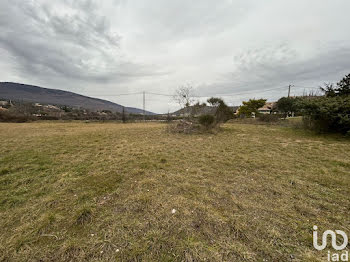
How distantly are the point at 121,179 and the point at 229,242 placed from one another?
2.36 m

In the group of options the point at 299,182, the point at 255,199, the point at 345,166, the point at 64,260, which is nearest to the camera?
the point at 64,260

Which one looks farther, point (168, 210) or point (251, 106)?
point (251, 106)

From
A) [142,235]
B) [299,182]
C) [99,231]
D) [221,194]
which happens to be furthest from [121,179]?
[299,182]

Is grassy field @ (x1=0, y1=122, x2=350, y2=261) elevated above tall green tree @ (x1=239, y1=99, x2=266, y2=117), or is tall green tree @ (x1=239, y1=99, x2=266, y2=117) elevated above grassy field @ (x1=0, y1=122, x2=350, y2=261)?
tall green tree @ (x1=239, y1=99, x2=266, y2=117)

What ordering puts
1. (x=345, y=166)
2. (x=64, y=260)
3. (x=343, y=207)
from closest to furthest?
1. (x=64, y=260)
2. (x=343, y=207)
3. (x=345, y=166)

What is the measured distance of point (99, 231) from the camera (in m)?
1.63

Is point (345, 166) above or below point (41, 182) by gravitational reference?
above

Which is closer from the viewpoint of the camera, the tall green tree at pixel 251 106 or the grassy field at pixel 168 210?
the grassy field at pixel 168 210

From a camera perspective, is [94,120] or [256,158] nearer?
[256,158]

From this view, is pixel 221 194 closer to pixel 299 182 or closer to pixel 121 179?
pixel 299 182

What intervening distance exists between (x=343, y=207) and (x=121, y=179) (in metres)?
3.95

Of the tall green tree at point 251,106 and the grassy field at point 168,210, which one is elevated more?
the tall green tree at point 251,106

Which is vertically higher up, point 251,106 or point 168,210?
point 251,106

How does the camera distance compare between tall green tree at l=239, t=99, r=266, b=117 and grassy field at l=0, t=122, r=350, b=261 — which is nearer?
grassy field at l=0, t=122, r=350, b=261
